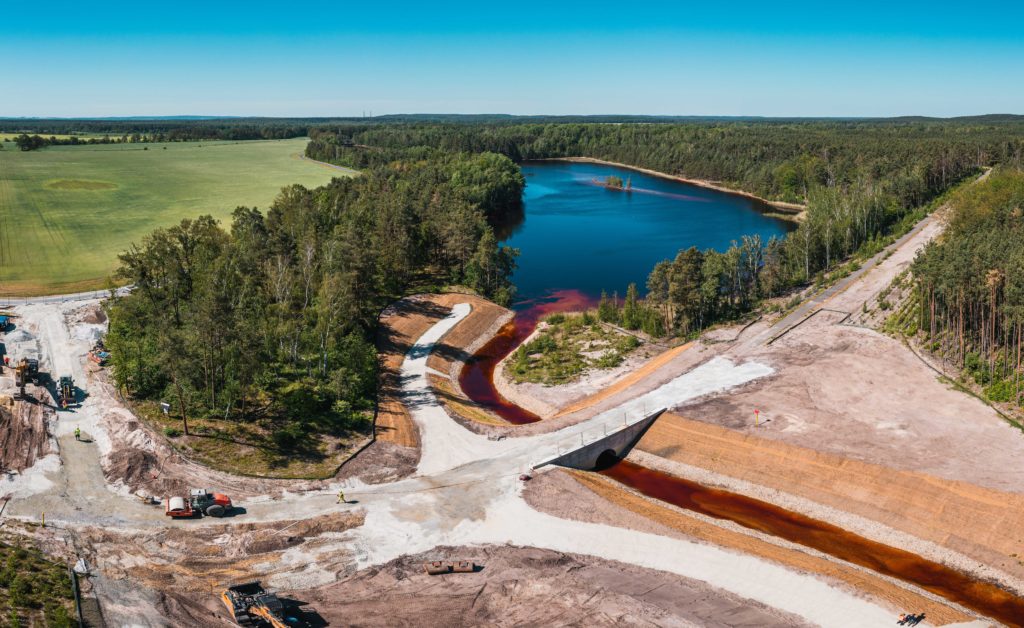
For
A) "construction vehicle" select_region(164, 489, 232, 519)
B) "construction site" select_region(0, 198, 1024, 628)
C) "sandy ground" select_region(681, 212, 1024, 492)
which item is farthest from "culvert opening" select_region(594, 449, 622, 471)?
"construction vehicle" select_region(164, 489, 232, 519)

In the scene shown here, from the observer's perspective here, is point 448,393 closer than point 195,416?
No

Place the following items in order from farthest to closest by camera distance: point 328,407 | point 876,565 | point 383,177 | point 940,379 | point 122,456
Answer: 1. point 383,177
2. point 940,379
3. point 328,407
4. point 122,456
5. point 876,565

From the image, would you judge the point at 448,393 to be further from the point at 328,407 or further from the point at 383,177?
the point at 383,177

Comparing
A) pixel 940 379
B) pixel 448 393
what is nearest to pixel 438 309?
pixel 448 393

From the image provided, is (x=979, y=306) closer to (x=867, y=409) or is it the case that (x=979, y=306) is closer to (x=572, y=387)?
(x=867, y=409)

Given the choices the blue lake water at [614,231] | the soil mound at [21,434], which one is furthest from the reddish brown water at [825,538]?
the blue lake water at [614,231]

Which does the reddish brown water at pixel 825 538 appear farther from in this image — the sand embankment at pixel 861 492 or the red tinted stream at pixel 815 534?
the sand embankment at pixel 861 492

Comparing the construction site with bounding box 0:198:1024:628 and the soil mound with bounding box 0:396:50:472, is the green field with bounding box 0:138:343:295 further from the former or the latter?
the soil mound with bounding box 0:396:50:472
